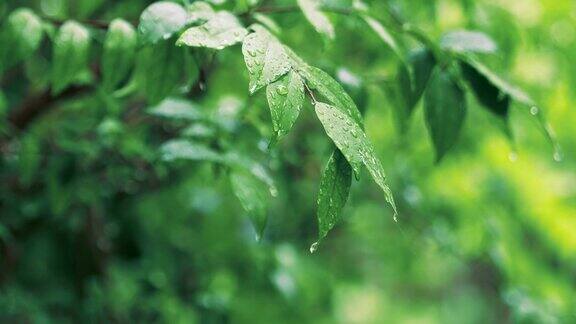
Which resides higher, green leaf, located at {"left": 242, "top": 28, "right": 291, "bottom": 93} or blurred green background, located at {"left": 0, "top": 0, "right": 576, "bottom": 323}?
green leaf, located at {"left": 242, "top": 28, "right": 291, "bottom": 93}

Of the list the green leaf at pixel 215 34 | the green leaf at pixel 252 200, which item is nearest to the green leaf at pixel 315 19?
the green leaf at pixel 215 34

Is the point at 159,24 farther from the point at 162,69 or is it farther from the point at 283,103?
the point at 283,103

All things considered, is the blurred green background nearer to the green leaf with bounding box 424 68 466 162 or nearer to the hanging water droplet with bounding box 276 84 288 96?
the green leaf with bounding box 424 68 466 162

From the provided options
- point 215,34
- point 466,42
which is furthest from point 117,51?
point 466,42

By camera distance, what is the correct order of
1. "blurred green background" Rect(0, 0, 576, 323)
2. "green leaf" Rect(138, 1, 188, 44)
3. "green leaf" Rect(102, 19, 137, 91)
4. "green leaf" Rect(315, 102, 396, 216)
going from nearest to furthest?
"green leaf" Rect(315, 102, 396, 216), "green leaf" Rect(138, 1, 188, 44), "green leaf" Rect(102, 19, 137, 91), "blurred green background" Rect(0, 0, 576, 323)

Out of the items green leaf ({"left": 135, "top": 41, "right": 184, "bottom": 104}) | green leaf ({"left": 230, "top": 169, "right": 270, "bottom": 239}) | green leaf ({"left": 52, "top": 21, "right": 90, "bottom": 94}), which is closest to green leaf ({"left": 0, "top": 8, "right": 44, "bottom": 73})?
green leaf ({"left": 52, "top": 21, "right": 90, "bottom": 94})

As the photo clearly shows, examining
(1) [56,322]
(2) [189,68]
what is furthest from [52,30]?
(1) [56,322]
